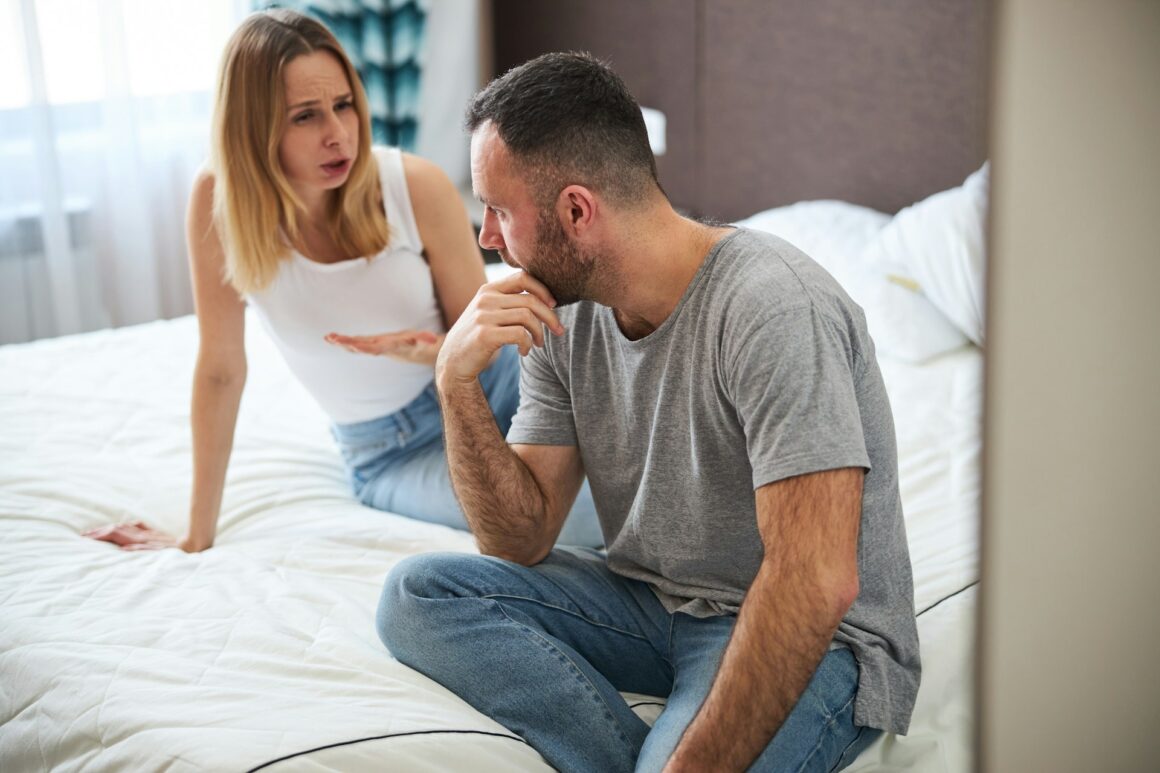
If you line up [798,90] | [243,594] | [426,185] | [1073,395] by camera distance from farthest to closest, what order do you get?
[798,90], [426,185], [243,594], [1073,395]

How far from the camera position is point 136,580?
5.15 ft

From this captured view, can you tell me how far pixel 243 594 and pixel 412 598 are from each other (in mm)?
324

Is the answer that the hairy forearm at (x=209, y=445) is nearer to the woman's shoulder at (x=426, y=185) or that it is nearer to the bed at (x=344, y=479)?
the bed at (x=344, y=479)

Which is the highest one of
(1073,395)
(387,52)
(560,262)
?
(387,52)

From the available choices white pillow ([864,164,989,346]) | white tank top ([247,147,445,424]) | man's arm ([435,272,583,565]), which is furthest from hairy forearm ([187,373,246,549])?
white pillow ([864,164,989,346])

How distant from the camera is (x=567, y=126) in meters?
1.23

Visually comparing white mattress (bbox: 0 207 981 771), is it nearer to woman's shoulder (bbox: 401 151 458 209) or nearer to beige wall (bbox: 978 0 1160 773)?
woman's shoulder (bbox: 401 151 458 209)

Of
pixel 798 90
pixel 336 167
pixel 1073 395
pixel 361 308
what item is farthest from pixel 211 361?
pixel 798 90

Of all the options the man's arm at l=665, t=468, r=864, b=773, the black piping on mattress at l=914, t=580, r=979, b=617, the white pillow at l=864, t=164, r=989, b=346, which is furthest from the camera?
the white pillow at l=864, t=164, r=989, b=346

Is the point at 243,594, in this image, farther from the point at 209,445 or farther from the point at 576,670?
the point at 576,670

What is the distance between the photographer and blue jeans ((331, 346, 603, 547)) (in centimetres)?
188

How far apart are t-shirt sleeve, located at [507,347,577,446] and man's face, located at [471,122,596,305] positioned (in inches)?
5.8

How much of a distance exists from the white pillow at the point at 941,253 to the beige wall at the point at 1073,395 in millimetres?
1791

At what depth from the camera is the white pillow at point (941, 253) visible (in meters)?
2.23
